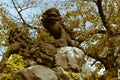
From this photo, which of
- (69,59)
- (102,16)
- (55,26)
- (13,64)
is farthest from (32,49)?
(102,16)

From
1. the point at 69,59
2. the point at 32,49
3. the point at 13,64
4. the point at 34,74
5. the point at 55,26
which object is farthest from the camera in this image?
the point at 55,26

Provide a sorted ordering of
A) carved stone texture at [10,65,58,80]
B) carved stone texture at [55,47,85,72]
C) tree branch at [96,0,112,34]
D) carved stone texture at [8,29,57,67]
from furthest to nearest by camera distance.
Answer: tree branch at [96,0,112,34]
carved stone texture at [55,47,85,72]
carved stone texture at [8,29,57,67]
carved stone texture at [10,65,58,80]

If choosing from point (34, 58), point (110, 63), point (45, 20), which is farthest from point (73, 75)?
point (110, 63)

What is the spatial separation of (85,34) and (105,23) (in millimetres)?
1202

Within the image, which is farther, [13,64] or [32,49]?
[32,49]

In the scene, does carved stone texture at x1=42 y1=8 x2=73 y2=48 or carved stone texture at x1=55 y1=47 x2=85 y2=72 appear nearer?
carved stone texture at x1=55 y1=47 x2=85 y2=72

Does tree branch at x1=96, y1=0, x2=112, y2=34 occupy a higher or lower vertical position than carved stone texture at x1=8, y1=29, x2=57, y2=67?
lower

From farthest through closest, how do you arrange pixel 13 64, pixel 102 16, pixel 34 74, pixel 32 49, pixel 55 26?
pixel 102 16
pixel 55 26
pixel 32 49
pixel 13 64
pixel 34 74

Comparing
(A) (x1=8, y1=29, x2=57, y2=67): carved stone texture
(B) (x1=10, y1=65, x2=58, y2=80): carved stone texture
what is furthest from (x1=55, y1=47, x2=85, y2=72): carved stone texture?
(B) (x1=10, y1=65, x2=58, y2=80): carved stone texture

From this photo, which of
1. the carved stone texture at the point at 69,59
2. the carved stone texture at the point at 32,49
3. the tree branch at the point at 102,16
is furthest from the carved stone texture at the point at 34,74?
the tree branch at the point at 102,16

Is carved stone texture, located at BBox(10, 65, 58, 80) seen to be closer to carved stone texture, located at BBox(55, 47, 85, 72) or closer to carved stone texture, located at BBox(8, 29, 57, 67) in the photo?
carved stone texture, located at BBox(8, 29, 57, 67)

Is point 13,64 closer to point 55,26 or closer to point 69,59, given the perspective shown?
point 69,59

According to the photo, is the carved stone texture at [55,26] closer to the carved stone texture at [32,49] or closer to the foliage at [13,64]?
the carved stone texture at [32,49]

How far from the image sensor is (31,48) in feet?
28.6
